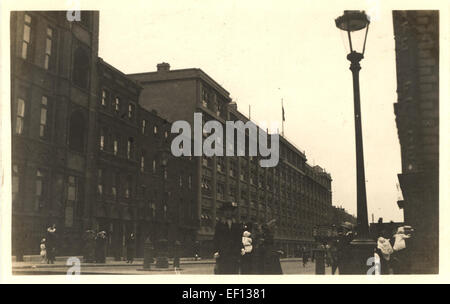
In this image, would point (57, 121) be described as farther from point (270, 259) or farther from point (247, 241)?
point (270, 259)

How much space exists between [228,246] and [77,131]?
51.7 feet

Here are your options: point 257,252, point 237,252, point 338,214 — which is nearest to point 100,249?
point 338,214

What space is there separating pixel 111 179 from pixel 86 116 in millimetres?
4538

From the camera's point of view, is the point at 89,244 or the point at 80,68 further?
the point at 80,68

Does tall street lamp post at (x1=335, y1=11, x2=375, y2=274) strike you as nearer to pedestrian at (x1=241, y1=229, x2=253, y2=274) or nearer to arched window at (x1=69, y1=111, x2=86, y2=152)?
pedestrian at (x1=241, y1=229, x2=253, y2=274)

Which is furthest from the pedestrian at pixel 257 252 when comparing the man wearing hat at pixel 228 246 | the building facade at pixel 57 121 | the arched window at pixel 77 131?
the arched window at pixel 77 131

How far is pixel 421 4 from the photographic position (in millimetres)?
11711

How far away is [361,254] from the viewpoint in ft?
31.7

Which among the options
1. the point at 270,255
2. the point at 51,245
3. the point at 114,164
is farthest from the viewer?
the point at 114,164

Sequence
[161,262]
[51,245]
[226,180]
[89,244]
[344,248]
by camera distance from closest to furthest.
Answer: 1. [344,248]
2. [51,245]
3. [161,262]
4. [89,244]
5. [226,180]

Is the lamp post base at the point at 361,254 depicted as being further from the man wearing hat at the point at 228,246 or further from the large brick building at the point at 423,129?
the man wearing hat at the point at 228,246

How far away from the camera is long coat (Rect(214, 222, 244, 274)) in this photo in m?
13.0
